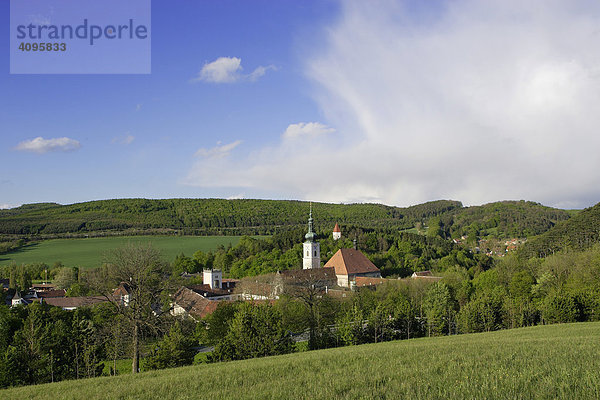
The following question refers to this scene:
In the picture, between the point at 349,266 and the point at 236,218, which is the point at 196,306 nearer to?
the point at 349,266

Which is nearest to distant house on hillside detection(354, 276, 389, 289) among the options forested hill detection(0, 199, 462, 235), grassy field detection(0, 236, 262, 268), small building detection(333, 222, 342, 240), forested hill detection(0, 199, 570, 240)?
small building detection(333, 222, 342, 240)

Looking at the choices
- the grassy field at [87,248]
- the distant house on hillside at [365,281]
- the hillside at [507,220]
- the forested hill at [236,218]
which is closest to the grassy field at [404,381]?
the distant house on hillside at [365,281]

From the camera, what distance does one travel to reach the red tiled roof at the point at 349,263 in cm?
7769

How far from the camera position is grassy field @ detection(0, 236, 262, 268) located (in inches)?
4001

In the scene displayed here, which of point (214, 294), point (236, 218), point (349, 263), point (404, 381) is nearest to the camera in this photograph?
point (404, 381)

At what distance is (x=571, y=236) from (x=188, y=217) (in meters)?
131

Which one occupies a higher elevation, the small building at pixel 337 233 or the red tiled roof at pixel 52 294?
the small building at pixel 337 233

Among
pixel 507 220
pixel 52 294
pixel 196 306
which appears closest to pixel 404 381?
pixel 196 306

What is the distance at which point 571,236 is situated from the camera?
82562 mm

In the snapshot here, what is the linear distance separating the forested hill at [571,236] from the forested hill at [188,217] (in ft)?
212

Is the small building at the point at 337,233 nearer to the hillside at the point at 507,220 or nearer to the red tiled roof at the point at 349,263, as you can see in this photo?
the red tiled roof at the point at 349,263

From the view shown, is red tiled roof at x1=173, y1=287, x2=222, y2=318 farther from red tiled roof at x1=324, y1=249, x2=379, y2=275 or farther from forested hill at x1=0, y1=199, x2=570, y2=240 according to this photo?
forested hill at x1=0, y1=199, x2=570, y2=240

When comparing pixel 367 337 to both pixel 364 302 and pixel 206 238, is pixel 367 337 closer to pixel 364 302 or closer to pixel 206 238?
pixel 364 302

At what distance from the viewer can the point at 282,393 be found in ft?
28.1
